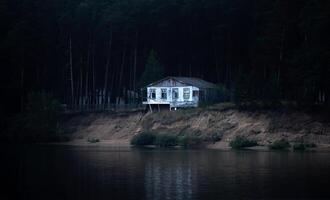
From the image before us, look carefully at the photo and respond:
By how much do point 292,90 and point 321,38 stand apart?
7849 mm

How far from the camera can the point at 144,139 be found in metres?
84.1

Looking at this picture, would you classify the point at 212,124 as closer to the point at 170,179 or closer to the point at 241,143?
the point at 241,143

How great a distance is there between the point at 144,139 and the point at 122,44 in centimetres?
2076

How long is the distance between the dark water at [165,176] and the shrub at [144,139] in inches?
660

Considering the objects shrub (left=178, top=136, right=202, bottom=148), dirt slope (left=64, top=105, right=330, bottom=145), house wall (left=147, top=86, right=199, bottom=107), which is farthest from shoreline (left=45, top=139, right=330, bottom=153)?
house wall (left=147, top=86, right=199, bottom=107)

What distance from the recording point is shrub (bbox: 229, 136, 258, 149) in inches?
2985

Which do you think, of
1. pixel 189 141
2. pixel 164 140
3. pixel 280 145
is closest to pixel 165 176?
pixel 280 145

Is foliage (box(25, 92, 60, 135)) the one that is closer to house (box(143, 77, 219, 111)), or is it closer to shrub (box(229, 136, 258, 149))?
house (box(143, 77, 219, 111))

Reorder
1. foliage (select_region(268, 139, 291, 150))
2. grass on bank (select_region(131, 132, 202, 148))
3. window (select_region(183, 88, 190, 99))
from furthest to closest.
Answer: window (select_region(183, 88, 190, 99)), grass on bank (select_region(131, 132, 202, 148)), foliage (select_region(268, 139, 291, 150))

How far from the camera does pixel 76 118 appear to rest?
318 feet

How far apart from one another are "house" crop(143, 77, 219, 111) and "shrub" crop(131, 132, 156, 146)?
856cm

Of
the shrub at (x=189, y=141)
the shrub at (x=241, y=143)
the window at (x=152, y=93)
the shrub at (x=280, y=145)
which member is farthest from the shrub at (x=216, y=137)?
the window at (x=152, y=93)

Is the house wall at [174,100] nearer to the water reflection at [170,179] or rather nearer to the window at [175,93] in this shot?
the window at [175,93]

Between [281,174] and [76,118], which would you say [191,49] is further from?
[281,174]
